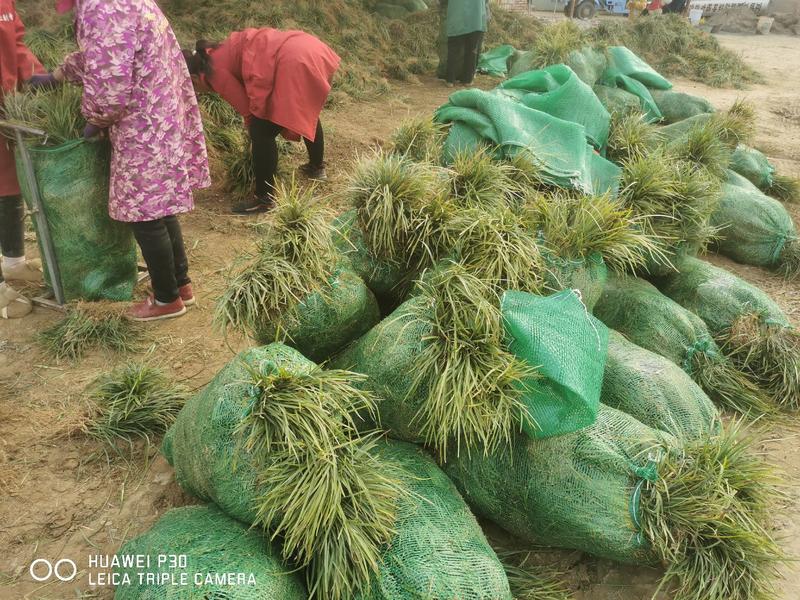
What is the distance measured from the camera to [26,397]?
8.91 ft

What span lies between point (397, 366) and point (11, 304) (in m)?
2.55

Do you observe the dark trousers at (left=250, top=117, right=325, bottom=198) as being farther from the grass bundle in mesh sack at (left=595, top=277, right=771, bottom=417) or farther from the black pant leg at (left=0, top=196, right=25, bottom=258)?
the grass bundle in mesh sack at (left=595, top=277, right=771, bottom=417)

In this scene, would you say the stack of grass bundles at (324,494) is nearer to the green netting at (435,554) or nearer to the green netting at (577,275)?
the green netting at (435,554)

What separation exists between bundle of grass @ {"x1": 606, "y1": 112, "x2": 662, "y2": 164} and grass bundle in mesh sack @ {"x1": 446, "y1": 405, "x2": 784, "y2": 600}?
74.6 inches

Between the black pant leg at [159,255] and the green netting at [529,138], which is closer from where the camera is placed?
the green netting at [529,138]

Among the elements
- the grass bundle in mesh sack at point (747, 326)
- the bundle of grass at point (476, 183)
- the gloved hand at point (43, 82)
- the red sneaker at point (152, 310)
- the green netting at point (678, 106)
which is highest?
the gloved hand at point (43, 82)

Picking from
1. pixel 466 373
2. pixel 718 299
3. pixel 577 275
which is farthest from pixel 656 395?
pixel 718 299

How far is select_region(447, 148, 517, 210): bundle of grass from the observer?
220 centimetres

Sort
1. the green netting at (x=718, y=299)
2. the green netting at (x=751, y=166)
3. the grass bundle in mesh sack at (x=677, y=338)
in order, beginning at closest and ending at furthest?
the grass bundle in mesh sack at (x=677, y=338) → the green netting at (x=718, y=299) → the green netting at (x=751, y=166)

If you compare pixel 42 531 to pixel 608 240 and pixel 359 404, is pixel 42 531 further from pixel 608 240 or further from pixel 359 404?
pixel 608 240

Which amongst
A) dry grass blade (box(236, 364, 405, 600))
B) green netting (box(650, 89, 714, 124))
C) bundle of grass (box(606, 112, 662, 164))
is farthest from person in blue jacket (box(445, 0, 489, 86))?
dry grass blade (box(236, 364, 405, 600))

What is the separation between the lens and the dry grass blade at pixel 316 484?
1.39 m

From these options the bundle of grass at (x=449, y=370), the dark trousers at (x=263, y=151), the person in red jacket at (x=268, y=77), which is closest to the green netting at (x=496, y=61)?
the person in red jacket at (x=268, y=77)

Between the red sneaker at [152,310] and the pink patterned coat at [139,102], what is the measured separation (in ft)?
1.80
